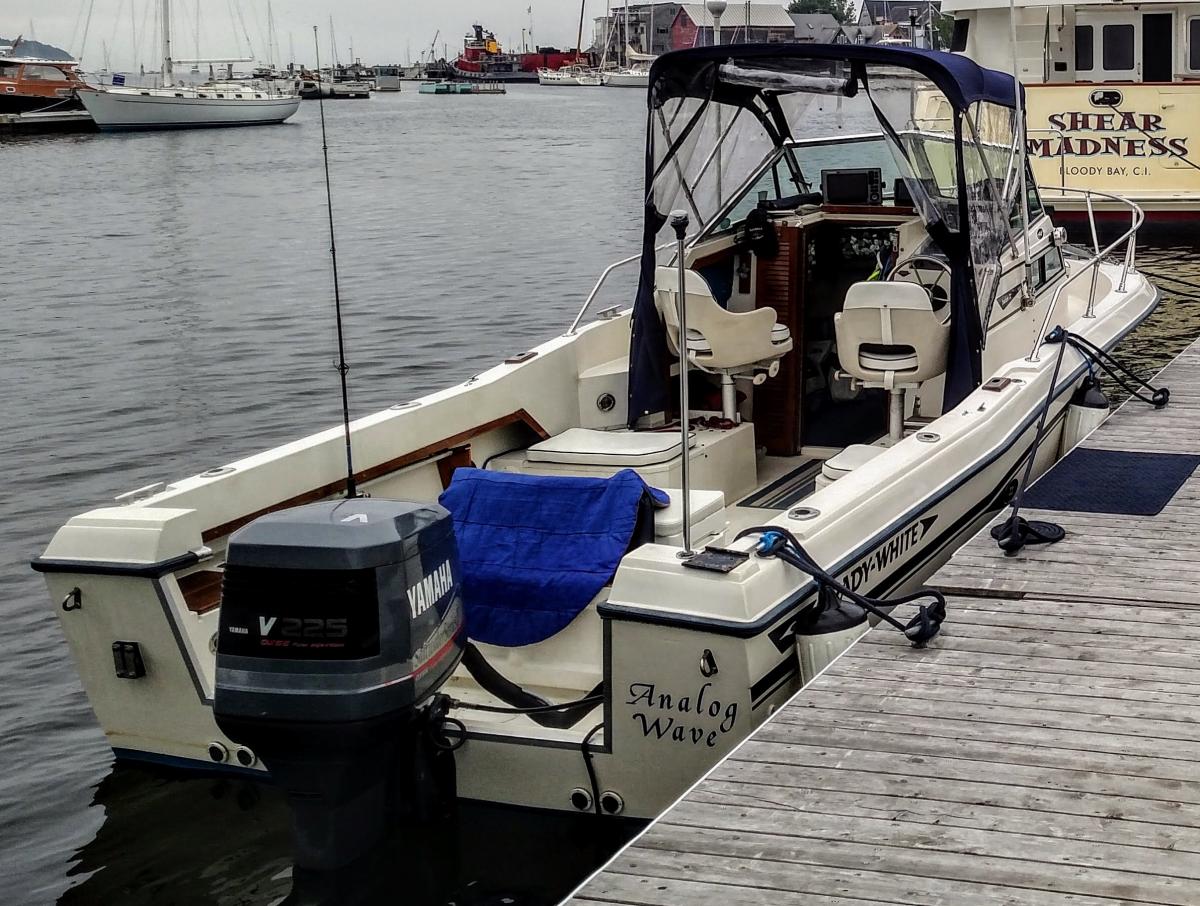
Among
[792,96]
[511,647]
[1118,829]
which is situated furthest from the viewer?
[792,96]

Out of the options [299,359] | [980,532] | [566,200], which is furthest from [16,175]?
[980,532]

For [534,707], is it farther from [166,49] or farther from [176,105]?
[176,105]

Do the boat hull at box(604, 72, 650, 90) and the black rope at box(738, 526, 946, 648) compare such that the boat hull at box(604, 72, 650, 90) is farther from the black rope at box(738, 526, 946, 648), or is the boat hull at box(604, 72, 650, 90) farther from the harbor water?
the black rope at box(738, 526, 946, 648)

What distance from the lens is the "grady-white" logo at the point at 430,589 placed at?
164 inches

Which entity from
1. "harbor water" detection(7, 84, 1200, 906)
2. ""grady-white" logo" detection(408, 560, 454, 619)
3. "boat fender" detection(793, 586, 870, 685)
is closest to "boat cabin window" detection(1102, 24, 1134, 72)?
"harbor water" detection(7, 84, 1200, 906)

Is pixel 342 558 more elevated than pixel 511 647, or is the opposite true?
pixel 342 558

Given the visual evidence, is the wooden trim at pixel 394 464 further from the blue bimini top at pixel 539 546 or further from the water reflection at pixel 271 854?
the water reflection at pixel 271 854

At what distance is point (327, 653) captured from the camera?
13.3 ft

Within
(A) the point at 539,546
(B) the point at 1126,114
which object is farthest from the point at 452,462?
(B) the point at 1126,114

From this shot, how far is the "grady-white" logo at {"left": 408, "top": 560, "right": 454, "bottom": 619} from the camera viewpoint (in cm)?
416

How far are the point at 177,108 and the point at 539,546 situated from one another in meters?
61.0

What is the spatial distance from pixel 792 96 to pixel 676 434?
2488mm

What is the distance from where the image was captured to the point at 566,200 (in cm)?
3148

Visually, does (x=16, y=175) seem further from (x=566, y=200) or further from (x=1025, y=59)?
(x=1025, y=59)
